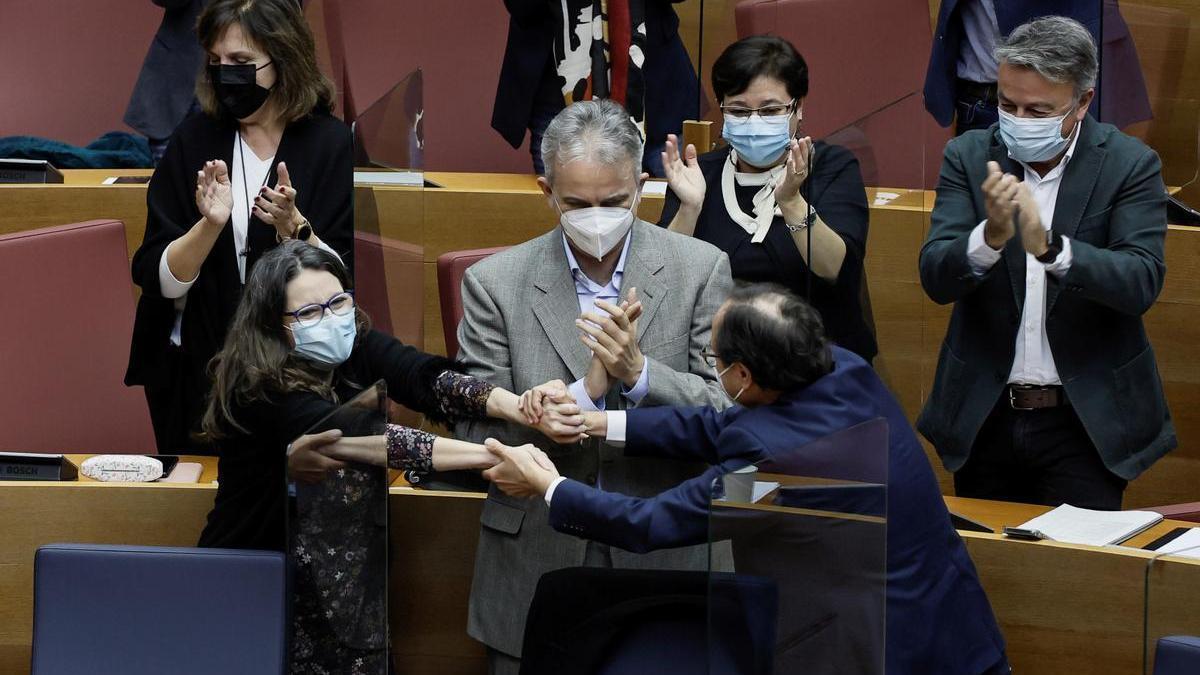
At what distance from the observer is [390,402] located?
2.73 metres

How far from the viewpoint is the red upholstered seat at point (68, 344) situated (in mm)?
3240

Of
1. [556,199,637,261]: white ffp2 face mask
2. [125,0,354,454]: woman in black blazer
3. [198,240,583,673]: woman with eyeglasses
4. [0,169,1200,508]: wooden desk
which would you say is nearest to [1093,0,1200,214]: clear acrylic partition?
[0,169,1200,508]: wooden desk

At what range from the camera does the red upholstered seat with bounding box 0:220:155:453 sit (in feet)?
10.6

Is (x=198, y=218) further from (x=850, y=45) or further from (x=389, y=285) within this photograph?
(x=850, y=45)

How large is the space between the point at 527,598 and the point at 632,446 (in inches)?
10.3

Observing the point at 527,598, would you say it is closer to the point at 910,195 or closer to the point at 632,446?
the point at 632,446

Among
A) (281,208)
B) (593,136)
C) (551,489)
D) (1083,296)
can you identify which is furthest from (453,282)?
(1083,296)

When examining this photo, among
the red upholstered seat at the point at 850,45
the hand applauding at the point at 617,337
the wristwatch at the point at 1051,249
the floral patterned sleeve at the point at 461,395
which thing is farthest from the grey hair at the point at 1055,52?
the red upholstered seat at the point at 850,45

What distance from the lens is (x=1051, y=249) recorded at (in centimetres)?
265

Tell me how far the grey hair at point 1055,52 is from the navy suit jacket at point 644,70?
4.09ft

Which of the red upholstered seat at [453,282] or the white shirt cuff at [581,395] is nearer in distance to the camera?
the white shirt cuff at [581,395]

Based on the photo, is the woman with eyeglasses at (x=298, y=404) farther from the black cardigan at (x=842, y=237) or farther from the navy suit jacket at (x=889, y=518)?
the black cardigan at (x=842, y=237)

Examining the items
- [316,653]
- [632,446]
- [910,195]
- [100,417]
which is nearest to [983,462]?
[910,195]

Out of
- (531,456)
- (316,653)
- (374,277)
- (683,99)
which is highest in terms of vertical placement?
(683,99)
